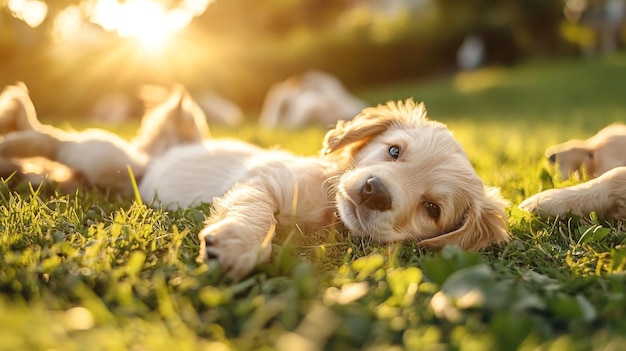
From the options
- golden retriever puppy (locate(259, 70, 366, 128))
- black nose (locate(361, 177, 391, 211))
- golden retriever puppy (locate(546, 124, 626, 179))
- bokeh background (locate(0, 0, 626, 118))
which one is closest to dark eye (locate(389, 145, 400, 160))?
black nose (locate(361, 177, 391, 211))

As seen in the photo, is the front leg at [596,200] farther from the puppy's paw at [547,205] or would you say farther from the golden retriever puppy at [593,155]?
the golden retriever puppy at [593,155]

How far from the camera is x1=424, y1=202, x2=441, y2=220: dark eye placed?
3105 mm

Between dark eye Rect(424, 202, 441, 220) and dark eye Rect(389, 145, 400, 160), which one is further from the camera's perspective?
dark eye Rect(389, 145, 400, 160)

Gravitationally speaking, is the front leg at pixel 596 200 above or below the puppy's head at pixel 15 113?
below

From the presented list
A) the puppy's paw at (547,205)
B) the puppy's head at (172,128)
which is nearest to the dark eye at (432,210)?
the puppy's paw at (547,205)

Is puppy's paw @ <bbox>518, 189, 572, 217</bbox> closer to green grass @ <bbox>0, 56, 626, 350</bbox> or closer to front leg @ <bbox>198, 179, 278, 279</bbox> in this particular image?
green grass @ <bbox>0, 56, 626, 350</bbox>

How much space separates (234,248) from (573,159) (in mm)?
2756

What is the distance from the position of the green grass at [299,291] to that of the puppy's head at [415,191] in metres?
0.13

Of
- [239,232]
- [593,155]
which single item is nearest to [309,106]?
[593,155]

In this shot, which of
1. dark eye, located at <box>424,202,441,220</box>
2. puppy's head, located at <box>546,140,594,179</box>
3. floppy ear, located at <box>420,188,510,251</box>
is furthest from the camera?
puppy's head, located at <box>546,140,594,179</box>

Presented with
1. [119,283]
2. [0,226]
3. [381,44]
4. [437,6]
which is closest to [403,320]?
[119,283]

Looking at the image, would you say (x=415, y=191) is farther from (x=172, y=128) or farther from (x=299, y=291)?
(x=172, y=128)

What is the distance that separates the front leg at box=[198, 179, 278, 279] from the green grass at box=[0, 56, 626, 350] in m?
0.06

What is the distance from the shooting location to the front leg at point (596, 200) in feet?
10.5
